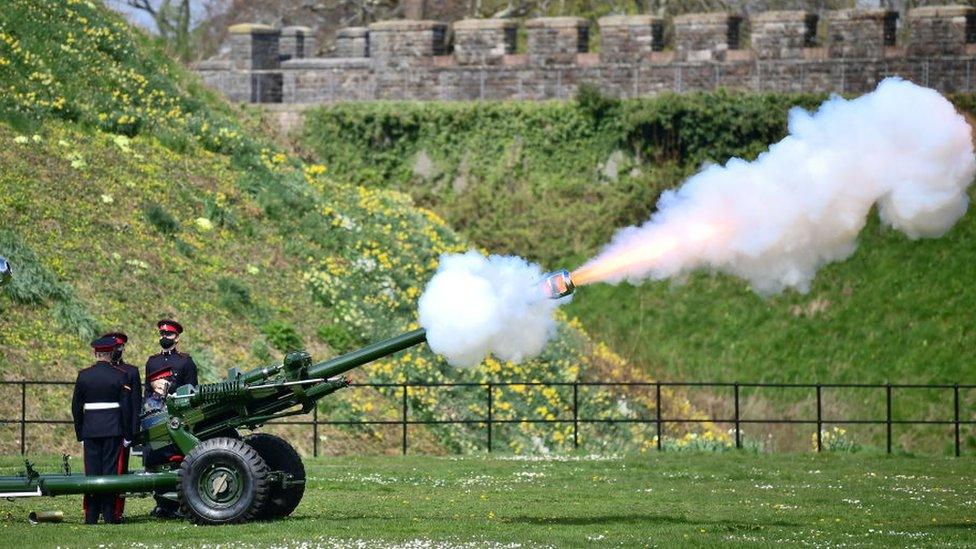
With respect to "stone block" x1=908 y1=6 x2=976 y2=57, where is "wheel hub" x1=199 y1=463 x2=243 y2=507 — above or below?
below

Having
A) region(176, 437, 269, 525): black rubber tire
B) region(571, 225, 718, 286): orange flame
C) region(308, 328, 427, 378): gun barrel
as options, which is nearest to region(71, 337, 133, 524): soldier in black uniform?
region(176, 437, 269, 525): black rubber tire

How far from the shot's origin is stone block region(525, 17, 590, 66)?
4800 centimetres

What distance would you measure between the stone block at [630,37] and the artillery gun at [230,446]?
25.4m

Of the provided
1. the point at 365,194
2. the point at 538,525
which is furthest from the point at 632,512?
the point at 365,194

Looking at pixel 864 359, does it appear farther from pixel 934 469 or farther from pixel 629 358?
pixel 934 469

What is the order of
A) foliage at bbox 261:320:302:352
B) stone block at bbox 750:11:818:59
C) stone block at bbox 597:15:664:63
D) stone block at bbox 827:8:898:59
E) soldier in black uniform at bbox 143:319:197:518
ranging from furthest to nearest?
1. stone block at bbox 597:15:664:63
2. stone block at bbox 750:11:818:59
3. stone block at bbox 827:8:898:59
4. foliage at bbox 261:320:302:352
5. soldier in black uniform at bbox 143:319:197:518

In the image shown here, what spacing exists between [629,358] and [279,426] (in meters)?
10.4

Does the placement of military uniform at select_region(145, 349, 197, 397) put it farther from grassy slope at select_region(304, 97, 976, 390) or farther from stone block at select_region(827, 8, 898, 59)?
stone block at select_region(827, 8, 898, 59)

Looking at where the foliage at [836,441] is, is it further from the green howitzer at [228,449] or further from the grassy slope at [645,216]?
the green howitzer at [228,449]

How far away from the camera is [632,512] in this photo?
23.7 metres

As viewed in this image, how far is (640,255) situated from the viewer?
80.7 feet

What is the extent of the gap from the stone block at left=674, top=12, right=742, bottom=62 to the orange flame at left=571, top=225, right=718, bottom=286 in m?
22.4

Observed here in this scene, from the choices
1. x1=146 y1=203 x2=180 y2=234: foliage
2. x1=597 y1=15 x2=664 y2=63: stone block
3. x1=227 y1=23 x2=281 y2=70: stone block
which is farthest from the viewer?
x1=227 y1=23 x2=281 y2=70: stone block

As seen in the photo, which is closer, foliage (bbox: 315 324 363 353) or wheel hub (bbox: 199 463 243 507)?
wheel hub (bbox: 199 463 243 507)
